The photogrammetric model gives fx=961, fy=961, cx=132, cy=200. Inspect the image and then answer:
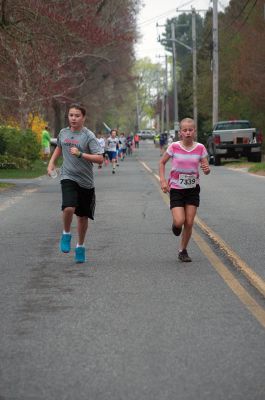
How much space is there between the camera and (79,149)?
10.3 meters

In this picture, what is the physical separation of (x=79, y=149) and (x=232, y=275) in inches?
84.4

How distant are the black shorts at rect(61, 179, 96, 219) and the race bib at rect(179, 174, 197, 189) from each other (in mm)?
1005

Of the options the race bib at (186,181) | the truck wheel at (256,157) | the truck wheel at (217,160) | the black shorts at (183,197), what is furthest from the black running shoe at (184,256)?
the truck wheel at (256,157)

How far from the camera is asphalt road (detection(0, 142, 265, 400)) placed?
5496 mm

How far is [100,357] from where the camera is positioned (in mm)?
6141

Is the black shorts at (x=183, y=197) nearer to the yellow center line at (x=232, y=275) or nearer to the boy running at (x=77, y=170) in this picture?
the yellow center line at (x=232, y=275)

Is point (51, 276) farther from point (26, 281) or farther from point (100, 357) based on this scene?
point (100, 357)

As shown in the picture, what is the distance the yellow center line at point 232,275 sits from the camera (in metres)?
7.91

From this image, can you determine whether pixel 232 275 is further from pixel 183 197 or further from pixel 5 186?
pixel 5 186

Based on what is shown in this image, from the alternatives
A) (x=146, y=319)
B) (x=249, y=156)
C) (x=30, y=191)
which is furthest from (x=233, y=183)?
(x=146, y=319)

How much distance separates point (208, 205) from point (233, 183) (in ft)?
26.7

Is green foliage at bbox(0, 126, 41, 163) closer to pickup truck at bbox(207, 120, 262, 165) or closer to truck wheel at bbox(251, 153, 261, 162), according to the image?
pickup truck at bbox(207, 120, 262, 165)

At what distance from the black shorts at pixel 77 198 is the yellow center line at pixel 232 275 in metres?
1.50

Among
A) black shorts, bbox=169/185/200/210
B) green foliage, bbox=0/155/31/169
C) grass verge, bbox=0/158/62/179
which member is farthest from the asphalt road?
green foliage, bbox=0/155/31/169
